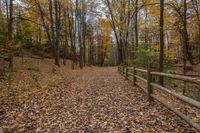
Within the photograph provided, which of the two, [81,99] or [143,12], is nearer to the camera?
[81,99]

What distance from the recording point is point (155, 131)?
465 centimetres

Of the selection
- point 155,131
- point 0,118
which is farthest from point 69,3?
point 155,131

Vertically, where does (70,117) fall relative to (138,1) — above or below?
below

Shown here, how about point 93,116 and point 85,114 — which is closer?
point 93,116

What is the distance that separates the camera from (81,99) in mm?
7977

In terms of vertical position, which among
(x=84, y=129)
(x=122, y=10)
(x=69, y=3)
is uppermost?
(x=69, y=3)

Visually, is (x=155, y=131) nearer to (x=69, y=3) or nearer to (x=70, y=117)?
(x=70, y=117)

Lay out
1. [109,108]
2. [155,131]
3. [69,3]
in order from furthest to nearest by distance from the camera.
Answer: [69,3], [109,108], [155,131]

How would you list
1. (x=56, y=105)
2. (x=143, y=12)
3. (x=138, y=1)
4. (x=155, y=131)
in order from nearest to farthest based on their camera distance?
(x=155, y=131) < (x=56, y=105) < (x=138, y=1) < (x=143, y=12)

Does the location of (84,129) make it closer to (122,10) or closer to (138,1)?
(138,1)

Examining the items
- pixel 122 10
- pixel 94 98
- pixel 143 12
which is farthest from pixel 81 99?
pixel 143 12

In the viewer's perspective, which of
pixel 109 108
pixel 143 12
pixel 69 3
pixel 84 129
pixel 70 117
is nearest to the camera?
pixel 84 129

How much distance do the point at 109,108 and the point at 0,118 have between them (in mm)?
3304

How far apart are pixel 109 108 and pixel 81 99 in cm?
175
